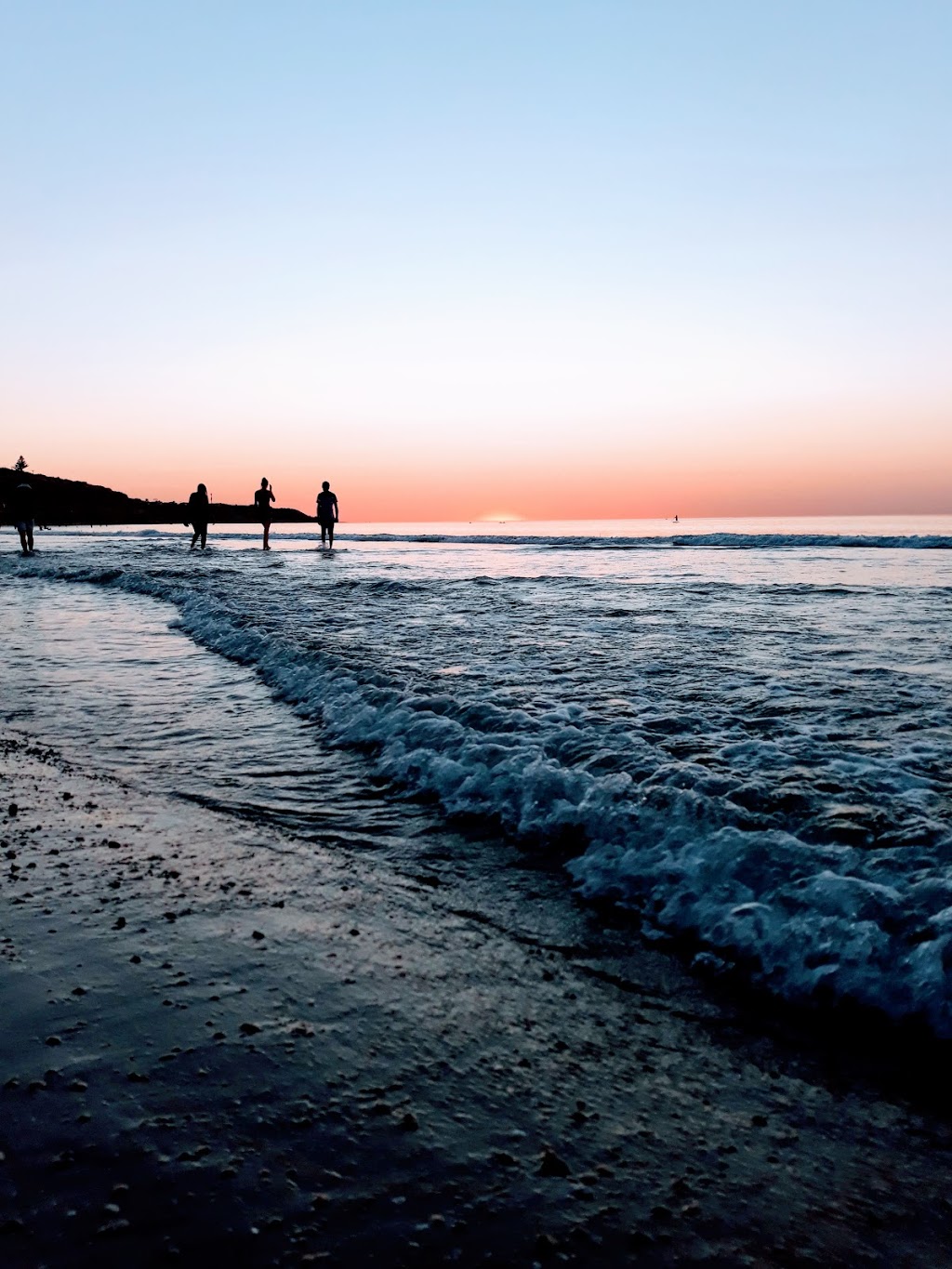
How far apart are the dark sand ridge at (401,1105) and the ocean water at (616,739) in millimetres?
644

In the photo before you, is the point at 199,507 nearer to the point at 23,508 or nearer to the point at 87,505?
the point at 23,508

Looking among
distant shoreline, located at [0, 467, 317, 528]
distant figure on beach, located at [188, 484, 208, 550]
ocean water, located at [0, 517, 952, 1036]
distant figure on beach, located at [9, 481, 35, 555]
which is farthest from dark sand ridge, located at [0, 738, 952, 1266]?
distant shoreline, located at [0, 467, 317, 528]

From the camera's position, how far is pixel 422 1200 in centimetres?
183

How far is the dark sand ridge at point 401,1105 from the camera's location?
1748 millimetres

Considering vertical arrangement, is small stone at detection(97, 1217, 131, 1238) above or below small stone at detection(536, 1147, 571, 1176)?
above

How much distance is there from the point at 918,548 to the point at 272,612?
31542 mm

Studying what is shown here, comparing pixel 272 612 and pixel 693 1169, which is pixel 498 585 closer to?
pixel 272 612

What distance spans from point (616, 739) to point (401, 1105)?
354 centimetres

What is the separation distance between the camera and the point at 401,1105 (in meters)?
2.15

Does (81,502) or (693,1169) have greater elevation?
(81,502)

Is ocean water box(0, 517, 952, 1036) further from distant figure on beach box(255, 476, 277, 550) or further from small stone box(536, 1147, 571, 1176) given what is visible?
distant figure on beach box(255, 476, 277, 550)

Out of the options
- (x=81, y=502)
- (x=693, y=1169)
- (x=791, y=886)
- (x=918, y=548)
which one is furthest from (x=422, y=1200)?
(x=81, y=502)

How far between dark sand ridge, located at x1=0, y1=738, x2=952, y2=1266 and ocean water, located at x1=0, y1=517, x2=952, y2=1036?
644 millimetres

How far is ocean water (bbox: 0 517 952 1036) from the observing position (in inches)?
131
